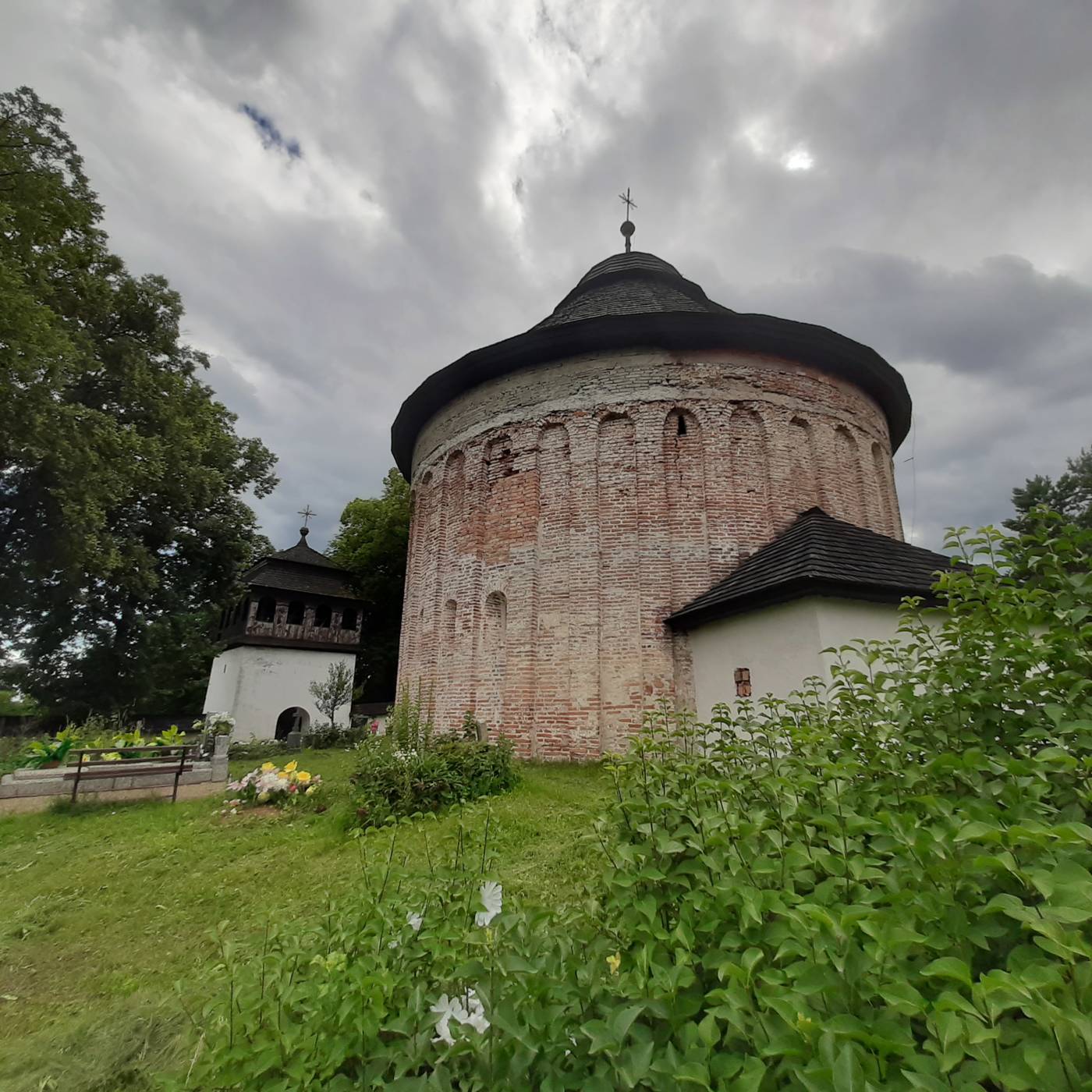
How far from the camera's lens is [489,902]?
175 centimetres

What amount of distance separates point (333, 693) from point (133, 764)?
11511mm

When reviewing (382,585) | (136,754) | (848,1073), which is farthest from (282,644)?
(848,1073)

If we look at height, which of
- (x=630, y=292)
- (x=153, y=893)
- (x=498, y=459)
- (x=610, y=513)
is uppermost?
(x=630, y=292)

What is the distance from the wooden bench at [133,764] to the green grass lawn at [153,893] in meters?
0.53

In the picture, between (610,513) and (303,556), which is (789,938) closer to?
(610,513)

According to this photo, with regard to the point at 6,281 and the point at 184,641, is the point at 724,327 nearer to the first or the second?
the point at 6,281

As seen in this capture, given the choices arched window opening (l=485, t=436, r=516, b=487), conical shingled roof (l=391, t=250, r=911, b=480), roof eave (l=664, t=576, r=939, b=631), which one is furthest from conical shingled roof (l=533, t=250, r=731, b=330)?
roof eave (l=664, t=576, r=939, b=631)

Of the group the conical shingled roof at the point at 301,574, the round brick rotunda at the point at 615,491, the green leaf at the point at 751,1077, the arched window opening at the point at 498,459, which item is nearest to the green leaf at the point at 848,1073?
the green leaf at the point at 751,1077

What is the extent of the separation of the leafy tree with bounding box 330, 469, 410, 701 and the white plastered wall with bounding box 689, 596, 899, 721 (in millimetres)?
20271

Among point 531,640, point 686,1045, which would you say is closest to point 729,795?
point 686,1045

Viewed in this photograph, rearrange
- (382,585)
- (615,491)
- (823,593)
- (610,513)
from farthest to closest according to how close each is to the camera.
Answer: (382,585) → (615,491) → (610,513) → (823,593)

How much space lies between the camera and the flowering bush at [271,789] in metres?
7.18

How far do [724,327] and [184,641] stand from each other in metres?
19.7

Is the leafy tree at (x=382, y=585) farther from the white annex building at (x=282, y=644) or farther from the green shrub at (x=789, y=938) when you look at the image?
the green shrub at (x=789, y=938)
